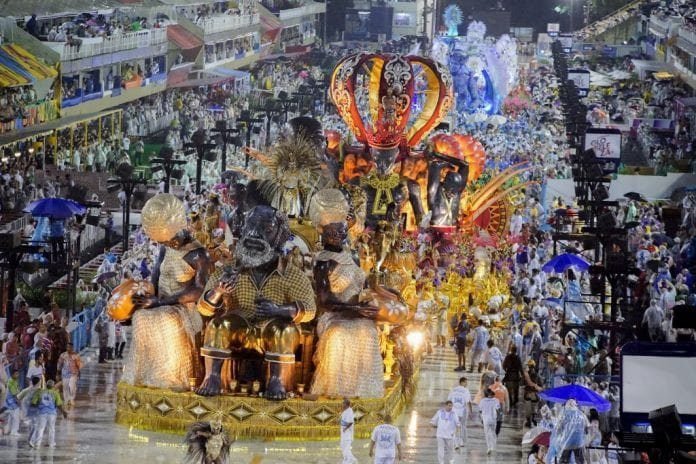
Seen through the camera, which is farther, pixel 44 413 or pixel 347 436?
pixel 44 413

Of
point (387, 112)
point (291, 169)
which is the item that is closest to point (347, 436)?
point (291, 169)

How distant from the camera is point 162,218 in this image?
71.3 ft

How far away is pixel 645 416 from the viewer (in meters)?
18.8

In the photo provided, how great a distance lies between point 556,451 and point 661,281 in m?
10.5

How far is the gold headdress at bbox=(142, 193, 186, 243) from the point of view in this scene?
2172cm

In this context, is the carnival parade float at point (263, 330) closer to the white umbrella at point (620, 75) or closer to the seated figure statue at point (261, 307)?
the seated figure statue at point (261, 307)

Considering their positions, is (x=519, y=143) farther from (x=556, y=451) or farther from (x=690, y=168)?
(x=556, y=451)

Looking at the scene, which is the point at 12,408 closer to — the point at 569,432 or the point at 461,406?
the point at 461,406

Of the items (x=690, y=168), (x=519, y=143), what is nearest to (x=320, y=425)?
(x=690, y=168)

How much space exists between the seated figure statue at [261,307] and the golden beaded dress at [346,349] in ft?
0.99

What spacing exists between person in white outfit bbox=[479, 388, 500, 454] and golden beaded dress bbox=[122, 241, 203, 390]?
3250mm

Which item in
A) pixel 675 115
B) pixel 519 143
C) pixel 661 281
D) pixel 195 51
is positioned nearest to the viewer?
pixel 661 281

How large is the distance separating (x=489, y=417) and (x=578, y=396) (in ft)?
6.20

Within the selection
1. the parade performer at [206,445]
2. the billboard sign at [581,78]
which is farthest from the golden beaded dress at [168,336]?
the billboard sign at [581,78]
